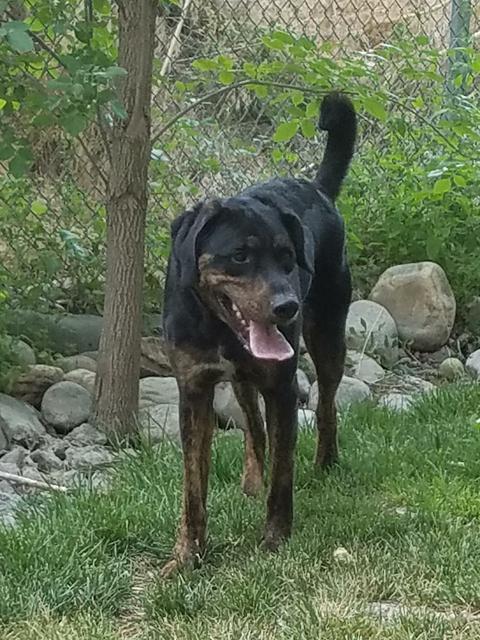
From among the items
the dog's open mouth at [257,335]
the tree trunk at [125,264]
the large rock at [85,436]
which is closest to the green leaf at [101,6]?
the tree trunk at [125,264]

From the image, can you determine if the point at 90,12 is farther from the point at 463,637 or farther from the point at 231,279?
the point at 463,637

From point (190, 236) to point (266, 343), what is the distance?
1.31 feet

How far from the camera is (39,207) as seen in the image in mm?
5586

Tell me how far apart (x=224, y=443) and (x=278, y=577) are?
1.34 meters

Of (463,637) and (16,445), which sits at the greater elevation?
(463,637)

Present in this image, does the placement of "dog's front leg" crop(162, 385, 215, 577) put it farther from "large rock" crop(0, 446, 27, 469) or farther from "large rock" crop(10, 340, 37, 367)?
"large rock" crop(10, 340, 37, 367)

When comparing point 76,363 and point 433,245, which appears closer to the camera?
point 76,363

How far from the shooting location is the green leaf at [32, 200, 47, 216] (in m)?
5.58

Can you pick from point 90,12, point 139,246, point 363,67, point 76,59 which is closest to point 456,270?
point 363,67

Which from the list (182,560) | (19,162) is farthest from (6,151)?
(182,560)

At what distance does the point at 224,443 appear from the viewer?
438cm

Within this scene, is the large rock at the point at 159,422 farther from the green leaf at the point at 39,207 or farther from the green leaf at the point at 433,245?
the green leaf at the point at 433,245

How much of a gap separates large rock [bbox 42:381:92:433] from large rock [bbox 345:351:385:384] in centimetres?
156

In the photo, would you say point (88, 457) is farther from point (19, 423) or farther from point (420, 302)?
point (420, 302)
